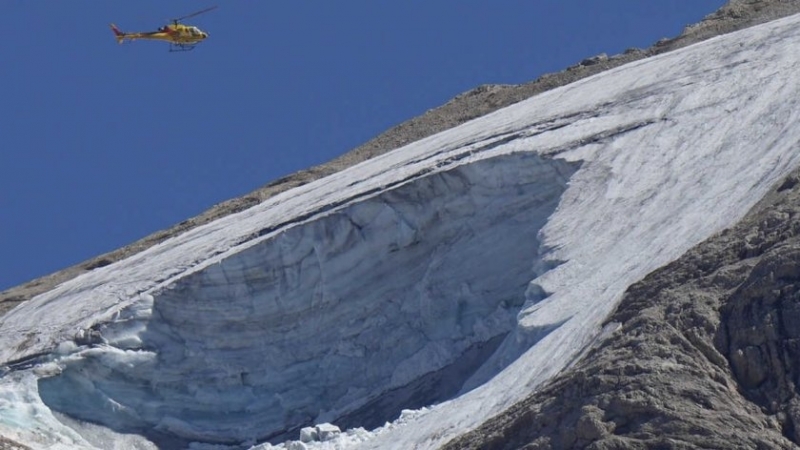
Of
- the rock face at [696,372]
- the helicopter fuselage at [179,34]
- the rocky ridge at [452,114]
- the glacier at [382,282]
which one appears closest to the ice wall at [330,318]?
the glacier at [382,282]

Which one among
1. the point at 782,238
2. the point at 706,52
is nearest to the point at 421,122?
the point at 706,52

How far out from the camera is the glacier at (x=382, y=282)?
31016 mm

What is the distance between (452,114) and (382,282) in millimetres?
12464

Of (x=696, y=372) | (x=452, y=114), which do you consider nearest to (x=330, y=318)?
(x=696, y=372)

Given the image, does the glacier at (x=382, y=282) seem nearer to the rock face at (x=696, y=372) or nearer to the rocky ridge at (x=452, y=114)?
the rock face at (x=696, y=372)

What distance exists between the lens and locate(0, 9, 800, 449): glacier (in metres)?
31.0

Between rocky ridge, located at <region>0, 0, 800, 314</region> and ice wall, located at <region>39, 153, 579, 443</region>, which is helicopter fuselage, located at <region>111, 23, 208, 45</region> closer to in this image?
rocky ridge, located at <region>0, 0, 800, 314</region>

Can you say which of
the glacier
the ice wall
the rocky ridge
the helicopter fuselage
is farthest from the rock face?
the helicopter fuselage

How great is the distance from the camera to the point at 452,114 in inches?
1770

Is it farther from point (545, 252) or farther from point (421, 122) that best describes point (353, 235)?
point (421, 122)

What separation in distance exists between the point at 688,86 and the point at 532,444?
12.1m

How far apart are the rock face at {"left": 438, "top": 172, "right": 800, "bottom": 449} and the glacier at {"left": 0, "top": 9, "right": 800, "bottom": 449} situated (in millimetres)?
4407

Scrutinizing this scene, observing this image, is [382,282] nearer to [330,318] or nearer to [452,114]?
[330,318]

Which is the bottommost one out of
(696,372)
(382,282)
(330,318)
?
(696,372)
